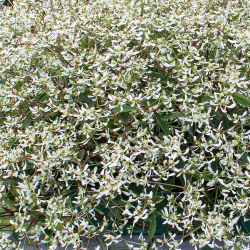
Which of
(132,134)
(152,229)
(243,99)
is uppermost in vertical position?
(243,99)

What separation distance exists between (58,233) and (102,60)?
0.51m

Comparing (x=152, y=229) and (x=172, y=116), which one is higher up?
(x=172, y=116)

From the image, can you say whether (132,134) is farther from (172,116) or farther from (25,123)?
(25,123)

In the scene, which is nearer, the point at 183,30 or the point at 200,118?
the point at 200,118

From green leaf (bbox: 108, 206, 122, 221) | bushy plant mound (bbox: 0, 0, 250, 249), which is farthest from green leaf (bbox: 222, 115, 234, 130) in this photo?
green leaf (bbox: 108, 206, 122, 221)

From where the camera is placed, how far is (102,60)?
0.83 m

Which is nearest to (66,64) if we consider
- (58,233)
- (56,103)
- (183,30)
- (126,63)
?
(56,103)

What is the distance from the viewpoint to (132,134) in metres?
0.91

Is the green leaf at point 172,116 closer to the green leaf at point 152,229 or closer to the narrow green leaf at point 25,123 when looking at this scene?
the green leaf at point 152,229

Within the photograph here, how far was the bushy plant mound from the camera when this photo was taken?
0.75 metres

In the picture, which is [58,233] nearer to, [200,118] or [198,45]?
[200,118]

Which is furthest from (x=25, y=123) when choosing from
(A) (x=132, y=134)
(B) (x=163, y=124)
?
(B) (x=163, y=124)

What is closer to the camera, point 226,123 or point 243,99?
point 243,99

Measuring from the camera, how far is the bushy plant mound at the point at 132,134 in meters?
0.75
